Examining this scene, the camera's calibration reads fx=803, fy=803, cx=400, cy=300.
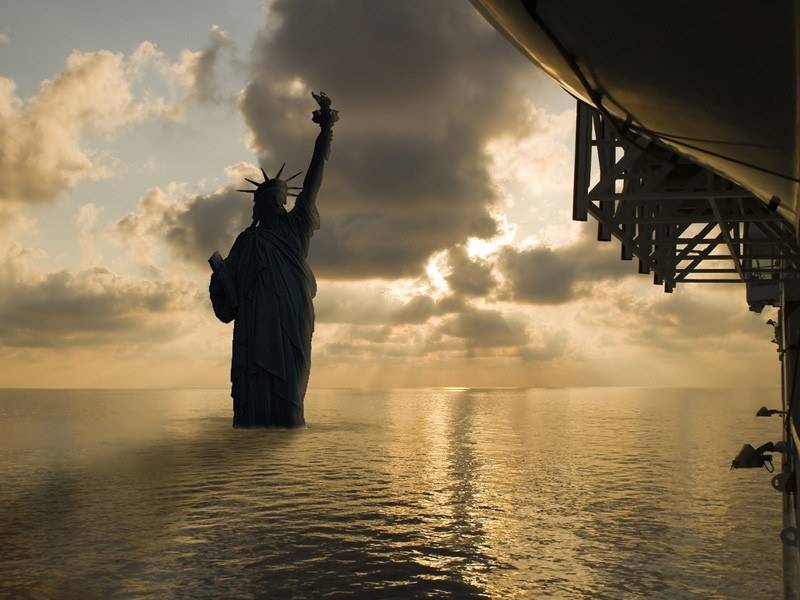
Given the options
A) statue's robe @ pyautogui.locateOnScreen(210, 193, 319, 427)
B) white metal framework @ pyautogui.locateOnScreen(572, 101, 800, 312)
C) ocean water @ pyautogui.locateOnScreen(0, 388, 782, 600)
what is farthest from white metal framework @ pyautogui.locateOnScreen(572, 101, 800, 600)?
statue's robe @ pyautogui.locateOnScreen(210, 193, 319, 427)

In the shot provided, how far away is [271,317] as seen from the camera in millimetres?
44656

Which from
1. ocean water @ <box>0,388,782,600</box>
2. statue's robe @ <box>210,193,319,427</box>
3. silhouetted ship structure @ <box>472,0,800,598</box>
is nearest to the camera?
silhouetted ship structure @ <box>472,0,800,598</box>

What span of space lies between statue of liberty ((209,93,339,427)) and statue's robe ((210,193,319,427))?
0.06 m

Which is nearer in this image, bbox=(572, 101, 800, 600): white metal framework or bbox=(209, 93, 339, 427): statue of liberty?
bbox=(572, 101, 800, 600): white metal framework

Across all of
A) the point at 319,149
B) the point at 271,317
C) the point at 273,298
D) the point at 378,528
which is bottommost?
the point at 378,528

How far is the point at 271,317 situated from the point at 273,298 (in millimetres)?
1088

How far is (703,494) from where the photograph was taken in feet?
107

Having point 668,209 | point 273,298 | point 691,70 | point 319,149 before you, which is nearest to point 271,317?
point 273,298

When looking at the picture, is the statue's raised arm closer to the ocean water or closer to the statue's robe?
the statue's robe

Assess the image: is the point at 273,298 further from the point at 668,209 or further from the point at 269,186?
the point at 668,209

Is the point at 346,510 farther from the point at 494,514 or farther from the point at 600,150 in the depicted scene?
the point at 600,150

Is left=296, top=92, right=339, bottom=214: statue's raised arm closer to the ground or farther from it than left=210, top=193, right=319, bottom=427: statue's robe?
farther from it

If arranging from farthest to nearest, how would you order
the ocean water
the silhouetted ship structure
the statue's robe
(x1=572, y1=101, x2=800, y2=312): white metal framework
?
the statue's robe
the ocean water
(x1=572, y1=101, x2=800, y2=312): white metal framework
the silhouetted ship structure

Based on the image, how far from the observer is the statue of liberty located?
44.9 meters
